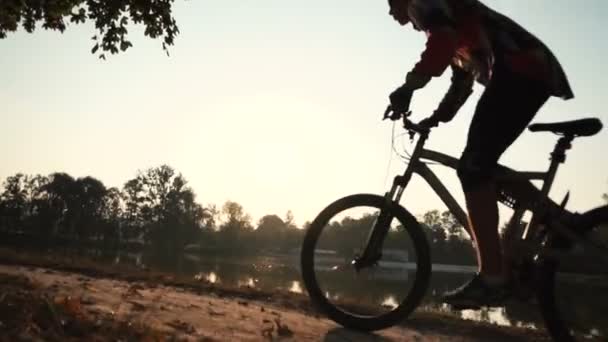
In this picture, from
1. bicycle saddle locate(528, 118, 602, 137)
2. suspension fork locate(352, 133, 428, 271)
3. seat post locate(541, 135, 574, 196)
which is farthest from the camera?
suspension fork locate(352, 133, 428, 271)

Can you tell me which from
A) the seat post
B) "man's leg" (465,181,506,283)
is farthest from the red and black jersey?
"man's leg" (465,181,506,283)

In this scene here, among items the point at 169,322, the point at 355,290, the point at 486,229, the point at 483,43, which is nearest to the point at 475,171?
the point at 486,229

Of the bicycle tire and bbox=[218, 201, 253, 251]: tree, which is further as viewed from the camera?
bbox=[218, 201, 253, 251]: tree

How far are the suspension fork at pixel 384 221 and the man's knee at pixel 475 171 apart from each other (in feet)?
2.09

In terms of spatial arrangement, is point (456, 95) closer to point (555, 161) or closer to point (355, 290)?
point (555, 161)

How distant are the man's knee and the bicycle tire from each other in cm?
76

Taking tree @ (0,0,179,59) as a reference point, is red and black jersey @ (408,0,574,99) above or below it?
below

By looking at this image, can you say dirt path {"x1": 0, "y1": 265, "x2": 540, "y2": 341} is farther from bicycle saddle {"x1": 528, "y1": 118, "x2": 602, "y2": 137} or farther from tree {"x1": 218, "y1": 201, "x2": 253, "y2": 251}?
tree {"x1": 218, "y1": 201, "x2": 253, "y2": 251}

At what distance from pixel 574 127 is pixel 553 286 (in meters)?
1.31

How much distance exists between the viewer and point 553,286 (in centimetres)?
387

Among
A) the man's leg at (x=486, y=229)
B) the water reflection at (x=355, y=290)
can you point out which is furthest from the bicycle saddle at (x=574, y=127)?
the water reflection at (x=355, y=290)

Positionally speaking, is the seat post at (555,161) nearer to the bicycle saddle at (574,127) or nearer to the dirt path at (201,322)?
the bicycle saddle at (574,127)

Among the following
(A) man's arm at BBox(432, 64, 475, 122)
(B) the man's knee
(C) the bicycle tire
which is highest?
(A) man's arm at BBox(432, 64, 475, 122)

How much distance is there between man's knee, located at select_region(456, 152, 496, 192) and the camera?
380 cm
